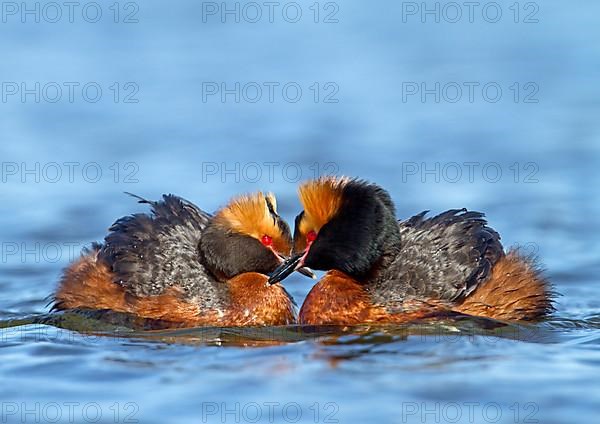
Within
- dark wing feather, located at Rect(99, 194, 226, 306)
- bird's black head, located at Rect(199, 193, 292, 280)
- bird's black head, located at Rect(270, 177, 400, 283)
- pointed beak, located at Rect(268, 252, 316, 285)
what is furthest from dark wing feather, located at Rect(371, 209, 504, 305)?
dark wing feather, located at Rect(99, 194, 226, 306)

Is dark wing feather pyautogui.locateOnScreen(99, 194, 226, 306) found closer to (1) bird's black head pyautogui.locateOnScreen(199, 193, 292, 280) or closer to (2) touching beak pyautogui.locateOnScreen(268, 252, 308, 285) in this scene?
(1) bird's black head pyautogui.locateOnScreen(199, 193, 292, 280)

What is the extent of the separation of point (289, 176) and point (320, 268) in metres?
5.61

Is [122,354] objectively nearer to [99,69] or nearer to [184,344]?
[184,344]

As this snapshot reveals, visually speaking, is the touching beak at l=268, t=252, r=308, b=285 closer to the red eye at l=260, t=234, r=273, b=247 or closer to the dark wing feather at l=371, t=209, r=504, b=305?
the red eye at l=260, t=234, r=273, b=247

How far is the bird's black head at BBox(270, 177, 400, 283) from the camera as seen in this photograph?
12.4m

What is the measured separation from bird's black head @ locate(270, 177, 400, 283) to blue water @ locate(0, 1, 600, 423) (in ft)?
2.19

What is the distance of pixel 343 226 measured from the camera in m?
12.4

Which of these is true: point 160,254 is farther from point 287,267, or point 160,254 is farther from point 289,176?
point 289,176

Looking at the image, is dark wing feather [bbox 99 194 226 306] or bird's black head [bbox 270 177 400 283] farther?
dark wing feather [bbox 99 194 226 306]

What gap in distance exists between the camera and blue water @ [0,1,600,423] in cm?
1026

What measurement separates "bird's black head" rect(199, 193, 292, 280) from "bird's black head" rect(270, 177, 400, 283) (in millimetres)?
235

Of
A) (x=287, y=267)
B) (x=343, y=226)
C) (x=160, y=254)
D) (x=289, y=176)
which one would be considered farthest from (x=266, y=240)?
(x=289, y=176)

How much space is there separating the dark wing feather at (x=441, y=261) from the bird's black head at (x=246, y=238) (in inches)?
38.3

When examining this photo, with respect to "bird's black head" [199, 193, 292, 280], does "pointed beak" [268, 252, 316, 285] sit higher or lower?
lower
